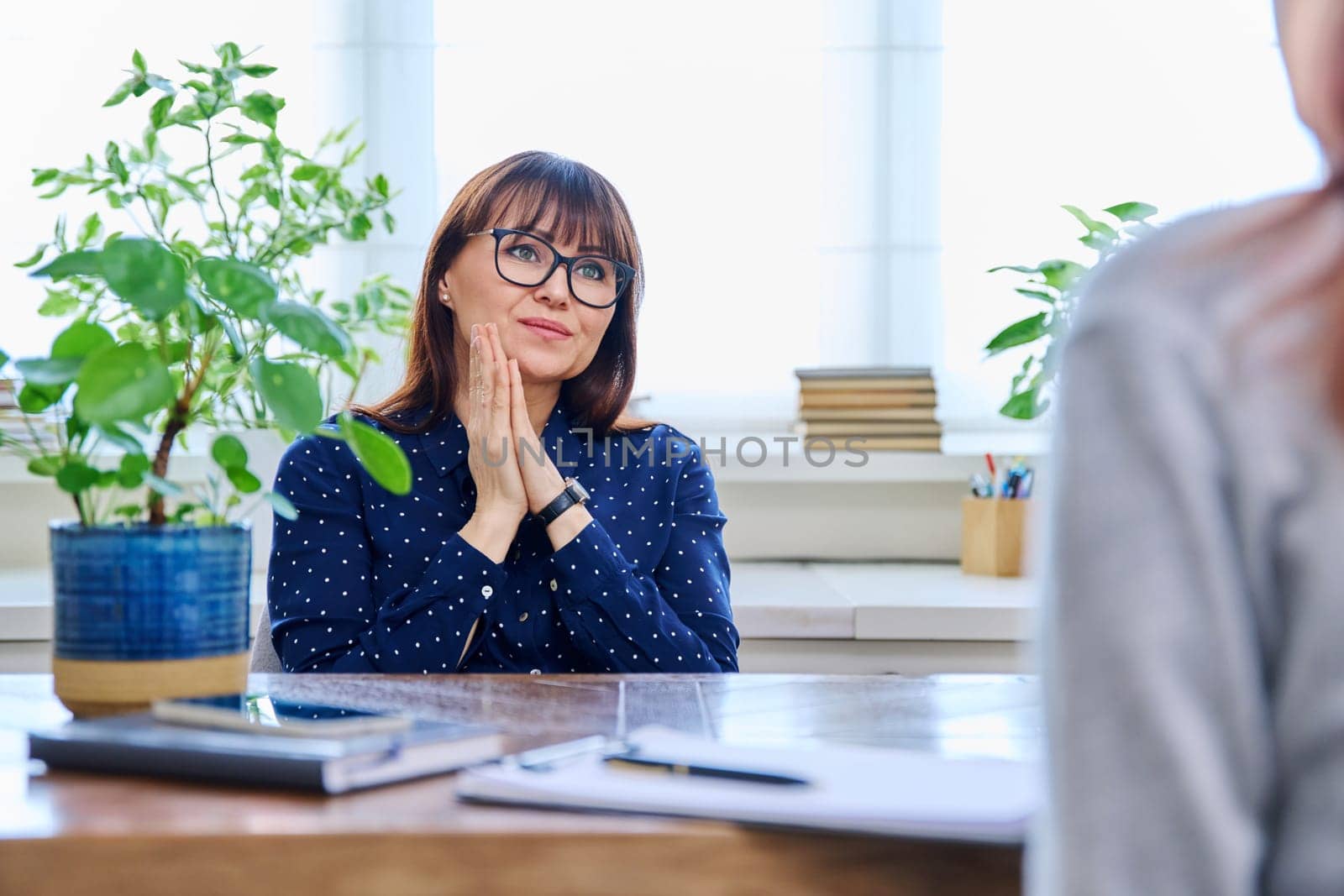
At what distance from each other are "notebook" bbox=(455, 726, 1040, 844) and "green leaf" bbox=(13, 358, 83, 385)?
1.33 feet

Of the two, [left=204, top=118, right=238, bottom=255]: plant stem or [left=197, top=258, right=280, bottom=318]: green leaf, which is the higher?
[left=204, top=118, right=238, bottom=255]: plant stem

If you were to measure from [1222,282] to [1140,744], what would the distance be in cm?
18

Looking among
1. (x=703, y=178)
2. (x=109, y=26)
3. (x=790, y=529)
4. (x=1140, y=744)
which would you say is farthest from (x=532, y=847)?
(x=109, y=26)

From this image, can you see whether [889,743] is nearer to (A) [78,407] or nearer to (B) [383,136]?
(A) [78,407]

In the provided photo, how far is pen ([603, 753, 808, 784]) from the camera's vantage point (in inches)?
31.8

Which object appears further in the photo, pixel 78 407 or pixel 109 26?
pixel 109 26

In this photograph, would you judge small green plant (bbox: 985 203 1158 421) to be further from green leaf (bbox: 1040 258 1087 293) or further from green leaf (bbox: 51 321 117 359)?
green leaf (bbox: 51 321 117 359)

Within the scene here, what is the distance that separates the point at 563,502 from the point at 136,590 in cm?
77

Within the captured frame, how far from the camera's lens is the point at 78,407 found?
35.8 inches

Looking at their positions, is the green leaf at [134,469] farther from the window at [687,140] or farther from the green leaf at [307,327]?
the window at [687,140]

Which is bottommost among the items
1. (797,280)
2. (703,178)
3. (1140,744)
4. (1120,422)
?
(1140,744)

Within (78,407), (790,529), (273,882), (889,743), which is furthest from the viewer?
(790,529)

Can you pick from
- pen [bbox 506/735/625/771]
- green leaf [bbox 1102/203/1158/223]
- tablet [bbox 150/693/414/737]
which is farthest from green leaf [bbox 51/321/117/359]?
green leaf [bbox 1102/203/1158/223]

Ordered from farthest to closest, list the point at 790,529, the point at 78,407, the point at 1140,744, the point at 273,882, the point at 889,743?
1. the point at 790,529
2. the point at 889,743
3. the point at 78,407
4. the point at 273,882
5. the point at 1140,744
